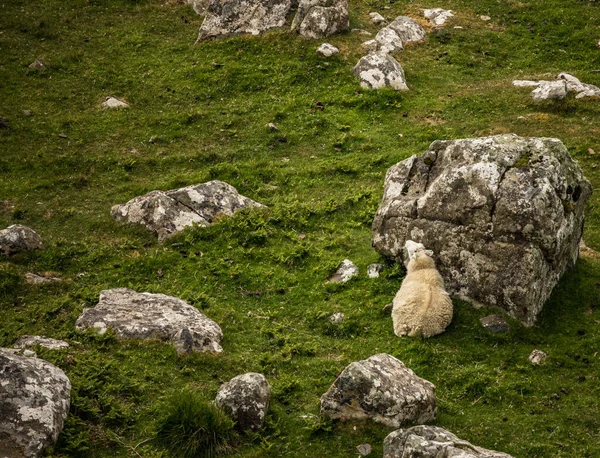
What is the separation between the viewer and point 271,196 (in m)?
26.2

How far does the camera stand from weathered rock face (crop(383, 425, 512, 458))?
12188mm

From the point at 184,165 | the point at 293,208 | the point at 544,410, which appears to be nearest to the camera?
the point at 544,410

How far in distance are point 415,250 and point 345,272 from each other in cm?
268

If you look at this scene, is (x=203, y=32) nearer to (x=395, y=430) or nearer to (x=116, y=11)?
(x=116, y=11)

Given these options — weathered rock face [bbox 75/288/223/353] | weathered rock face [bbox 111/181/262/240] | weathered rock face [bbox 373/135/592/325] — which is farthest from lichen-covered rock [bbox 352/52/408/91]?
weathered rock face [bbox 75/288/223/353]

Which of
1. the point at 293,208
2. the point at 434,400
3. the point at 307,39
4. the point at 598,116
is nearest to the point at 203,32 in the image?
the point at 307,39

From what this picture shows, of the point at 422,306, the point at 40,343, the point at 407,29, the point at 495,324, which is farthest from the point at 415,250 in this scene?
the point at 407,29

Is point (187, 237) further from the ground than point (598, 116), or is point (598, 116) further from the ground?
point (598, 116)

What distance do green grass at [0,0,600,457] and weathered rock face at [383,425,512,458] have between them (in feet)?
3.50

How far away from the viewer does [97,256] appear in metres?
22.6

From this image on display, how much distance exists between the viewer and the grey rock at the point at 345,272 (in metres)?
21.0

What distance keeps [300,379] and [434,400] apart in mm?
3295

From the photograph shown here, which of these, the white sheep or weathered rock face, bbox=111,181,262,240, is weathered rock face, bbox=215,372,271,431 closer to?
the white sheep

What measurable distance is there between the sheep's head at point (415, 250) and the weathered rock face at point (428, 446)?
21.9 feet
